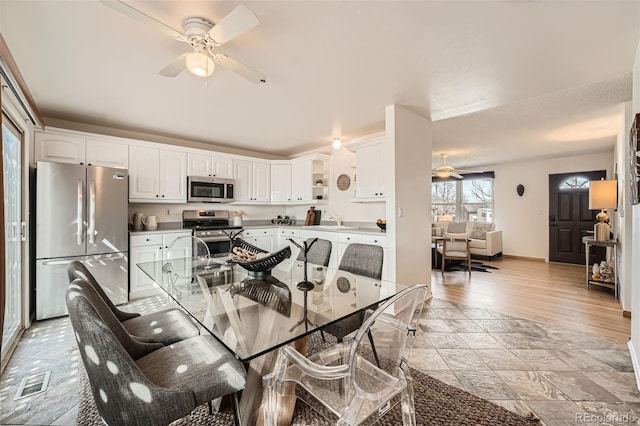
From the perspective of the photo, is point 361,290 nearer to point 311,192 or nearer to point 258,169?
point 311,192

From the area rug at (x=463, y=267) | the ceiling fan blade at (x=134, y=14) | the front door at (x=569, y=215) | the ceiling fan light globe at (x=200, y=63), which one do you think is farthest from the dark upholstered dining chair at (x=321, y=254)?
the front door at (x=569, y=215)

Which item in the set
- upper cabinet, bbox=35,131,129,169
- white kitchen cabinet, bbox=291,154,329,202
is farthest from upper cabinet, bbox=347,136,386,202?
upper cabinet, bbox=35,131,129,169

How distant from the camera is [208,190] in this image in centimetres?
462

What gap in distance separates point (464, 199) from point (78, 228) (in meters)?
8.53

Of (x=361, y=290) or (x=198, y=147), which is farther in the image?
(x=198, y=147)

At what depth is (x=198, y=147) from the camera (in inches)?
192

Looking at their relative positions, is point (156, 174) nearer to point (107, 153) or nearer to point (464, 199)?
point (107, 153)

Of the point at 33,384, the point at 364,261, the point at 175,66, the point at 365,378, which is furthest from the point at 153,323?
the point at 175,66

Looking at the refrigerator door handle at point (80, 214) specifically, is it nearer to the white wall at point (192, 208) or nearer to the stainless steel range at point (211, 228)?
the white wall at point (192, 208)

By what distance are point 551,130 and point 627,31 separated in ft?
9.61

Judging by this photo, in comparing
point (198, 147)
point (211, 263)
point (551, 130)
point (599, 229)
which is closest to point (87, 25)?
point (211, 263)

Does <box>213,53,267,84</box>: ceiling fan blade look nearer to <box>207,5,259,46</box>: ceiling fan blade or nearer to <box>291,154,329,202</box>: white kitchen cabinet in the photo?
<box>207,5,259,46</box>: ceiling fan blade

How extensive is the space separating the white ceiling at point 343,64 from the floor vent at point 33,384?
8.00 feet

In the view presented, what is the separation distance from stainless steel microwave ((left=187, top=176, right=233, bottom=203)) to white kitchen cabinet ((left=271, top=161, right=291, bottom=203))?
89cm
